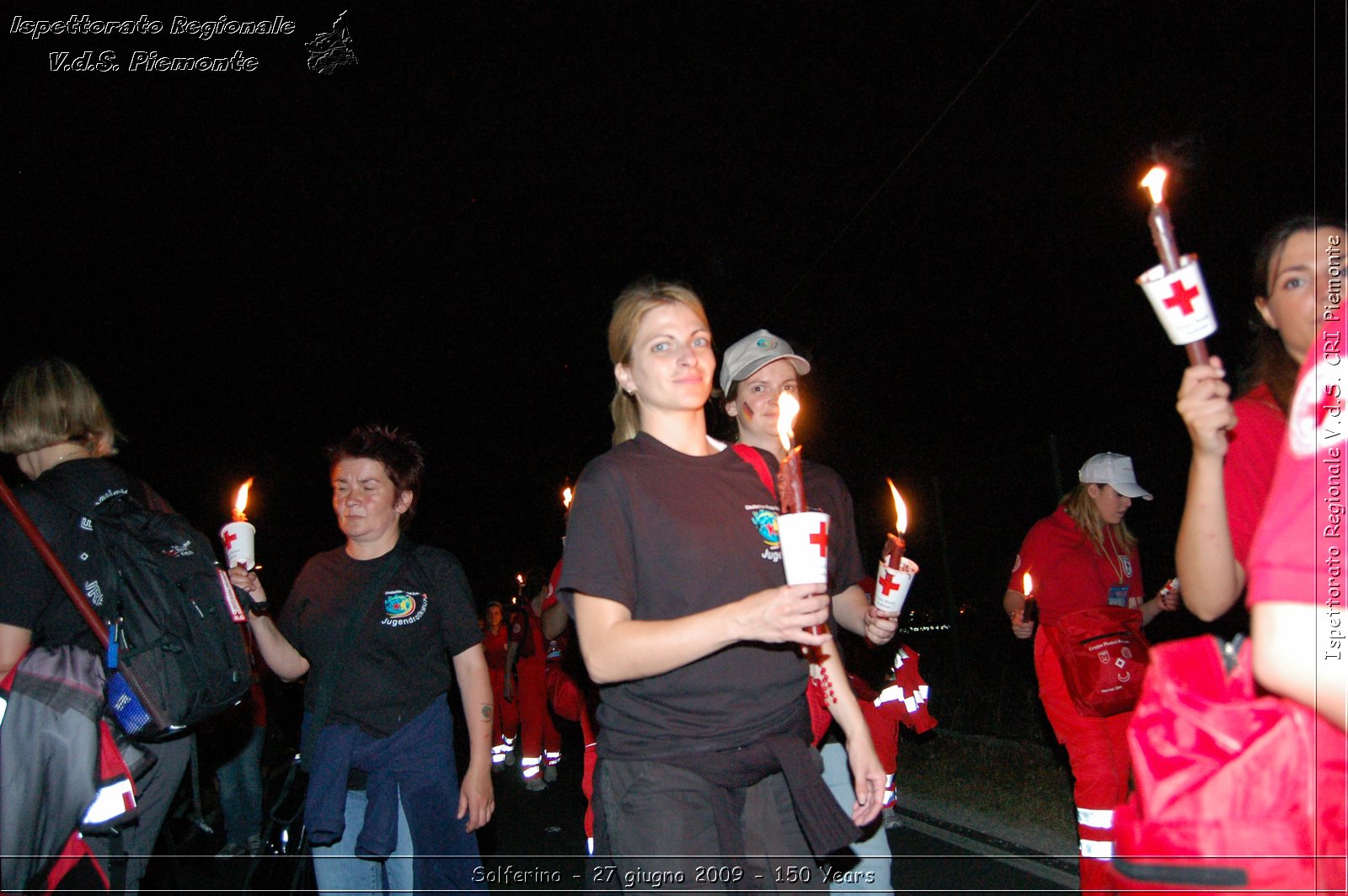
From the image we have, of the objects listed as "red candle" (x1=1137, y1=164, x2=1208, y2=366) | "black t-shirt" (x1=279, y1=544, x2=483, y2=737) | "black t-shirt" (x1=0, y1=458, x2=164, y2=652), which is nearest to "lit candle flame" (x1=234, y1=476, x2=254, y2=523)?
"black t-shirt" (x1=279, y1=544, x2=483, y2=737)

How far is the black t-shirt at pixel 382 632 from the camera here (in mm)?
4160

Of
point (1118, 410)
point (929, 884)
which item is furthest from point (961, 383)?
point (929, 884)

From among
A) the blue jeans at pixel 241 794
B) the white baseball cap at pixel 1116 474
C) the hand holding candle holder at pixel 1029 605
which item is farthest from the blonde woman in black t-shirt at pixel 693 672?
the blue jeans at pixel 241 794

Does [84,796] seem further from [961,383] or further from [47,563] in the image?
[961,383]

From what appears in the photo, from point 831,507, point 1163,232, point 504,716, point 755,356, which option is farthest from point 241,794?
point 1163,232

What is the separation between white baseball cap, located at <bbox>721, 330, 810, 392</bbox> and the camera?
4137 mm

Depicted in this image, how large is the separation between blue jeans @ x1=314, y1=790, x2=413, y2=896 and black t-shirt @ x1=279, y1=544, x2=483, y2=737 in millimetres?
427

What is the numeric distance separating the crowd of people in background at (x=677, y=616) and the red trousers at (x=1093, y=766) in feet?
0.05

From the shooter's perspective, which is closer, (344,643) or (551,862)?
(344,643)

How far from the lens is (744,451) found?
9.68ft

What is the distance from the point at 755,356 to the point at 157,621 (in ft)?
8.86

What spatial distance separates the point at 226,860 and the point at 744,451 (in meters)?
7.77

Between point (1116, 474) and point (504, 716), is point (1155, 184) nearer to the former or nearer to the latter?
point (1116, 474)

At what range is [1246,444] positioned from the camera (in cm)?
252
